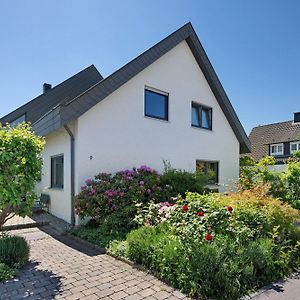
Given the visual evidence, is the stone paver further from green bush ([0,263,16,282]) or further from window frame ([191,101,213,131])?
window frame ([191,101,213,131])

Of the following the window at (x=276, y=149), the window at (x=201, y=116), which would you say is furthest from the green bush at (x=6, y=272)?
the window at (x=276, y=149)

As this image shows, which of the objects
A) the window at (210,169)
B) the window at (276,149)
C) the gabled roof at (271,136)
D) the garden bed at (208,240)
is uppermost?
the gabled roof at (271,136)

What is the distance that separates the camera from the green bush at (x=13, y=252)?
14.4 feet

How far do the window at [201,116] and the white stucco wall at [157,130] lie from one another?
0.28m

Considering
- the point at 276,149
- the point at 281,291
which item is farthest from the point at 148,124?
the point at 276,149

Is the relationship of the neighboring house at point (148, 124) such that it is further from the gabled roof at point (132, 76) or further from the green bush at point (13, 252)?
the green bush at point (13, 252)

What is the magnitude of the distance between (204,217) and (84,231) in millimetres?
3774

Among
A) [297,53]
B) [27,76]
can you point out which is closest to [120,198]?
[27,76]

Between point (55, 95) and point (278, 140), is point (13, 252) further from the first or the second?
point (278, 140)

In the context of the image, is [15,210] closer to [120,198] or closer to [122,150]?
[120,198]

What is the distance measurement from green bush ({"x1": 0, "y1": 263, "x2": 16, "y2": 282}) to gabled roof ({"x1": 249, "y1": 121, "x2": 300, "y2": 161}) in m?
26.4

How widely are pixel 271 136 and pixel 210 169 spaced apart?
18.3 m

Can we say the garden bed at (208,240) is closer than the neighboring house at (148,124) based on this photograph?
Yes

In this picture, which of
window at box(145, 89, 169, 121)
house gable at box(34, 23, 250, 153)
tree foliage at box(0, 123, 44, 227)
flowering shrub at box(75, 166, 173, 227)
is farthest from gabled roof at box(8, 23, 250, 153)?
tree foliage at box(0, 123, 44, 227)
